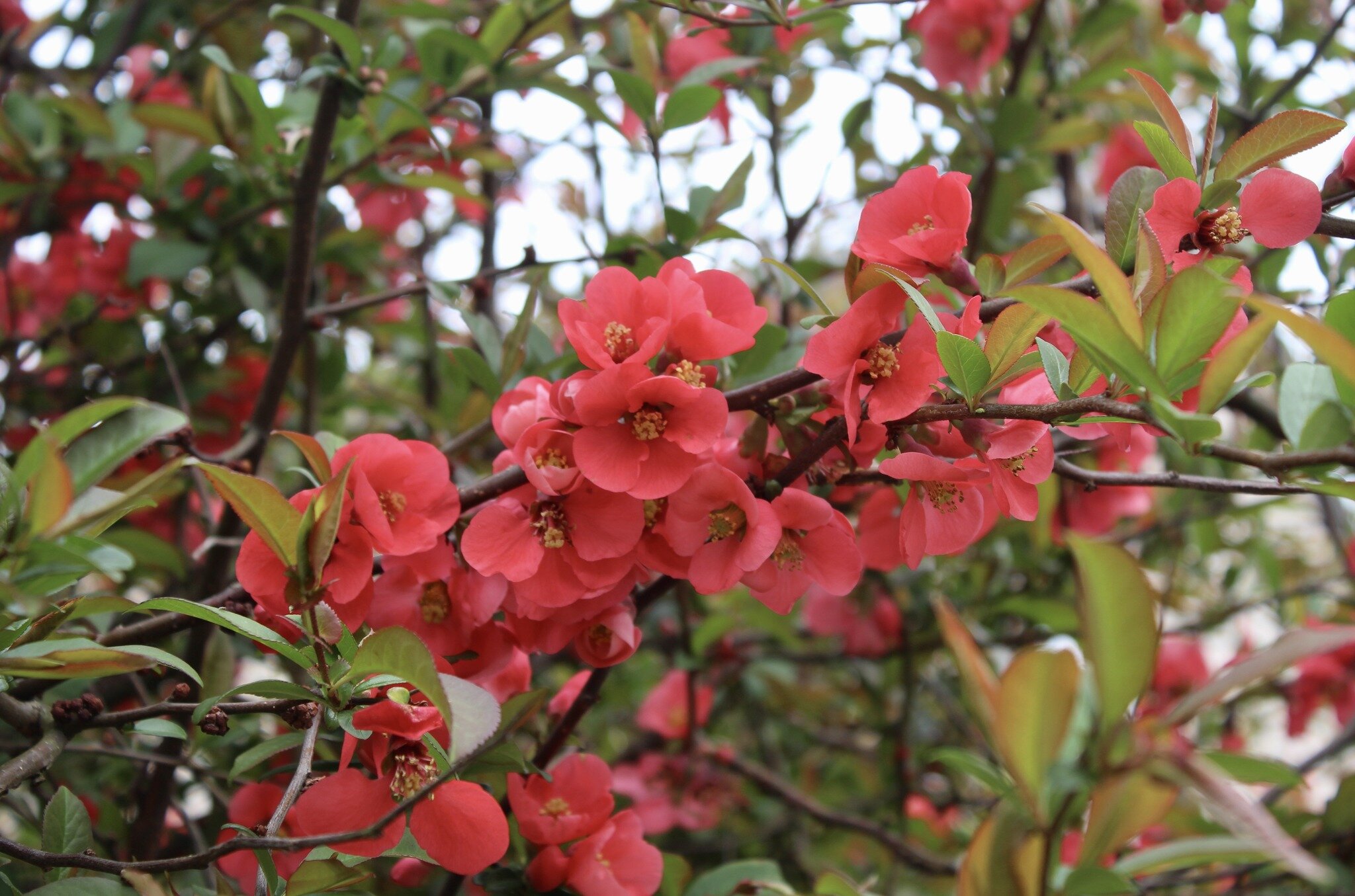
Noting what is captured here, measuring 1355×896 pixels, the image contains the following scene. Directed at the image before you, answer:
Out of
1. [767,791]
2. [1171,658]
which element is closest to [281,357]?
[767,791]

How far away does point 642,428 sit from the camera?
0.71 metres

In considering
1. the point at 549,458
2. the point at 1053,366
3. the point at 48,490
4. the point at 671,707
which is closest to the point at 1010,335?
the point at 1053,366

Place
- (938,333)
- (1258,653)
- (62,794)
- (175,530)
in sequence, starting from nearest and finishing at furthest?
(1258,653) < (938,333) < (62,794) < (175,530)

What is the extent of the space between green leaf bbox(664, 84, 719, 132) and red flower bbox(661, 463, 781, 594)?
22.3 inches

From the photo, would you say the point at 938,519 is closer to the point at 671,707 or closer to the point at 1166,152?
the point at 1166,152

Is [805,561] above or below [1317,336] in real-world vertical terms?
below

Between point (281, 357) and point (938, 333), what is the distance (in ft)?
2.66

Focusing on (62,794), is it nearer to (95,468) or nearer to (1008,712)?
(95,468)

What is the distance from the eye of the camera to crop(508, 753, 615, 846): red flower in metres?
0.81

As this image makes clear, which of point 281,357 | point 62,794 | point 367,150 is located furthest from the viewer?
point 367,150

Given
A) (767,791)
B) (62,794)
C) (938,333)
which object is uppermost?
(938,333)

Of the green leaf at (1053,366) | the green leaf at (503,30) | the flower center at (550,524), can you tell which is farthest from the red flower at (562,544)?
the green leaf at (503,30)

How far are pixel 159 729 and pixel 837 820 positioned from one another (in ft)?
3.33

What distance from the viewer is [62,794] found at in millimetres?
764
